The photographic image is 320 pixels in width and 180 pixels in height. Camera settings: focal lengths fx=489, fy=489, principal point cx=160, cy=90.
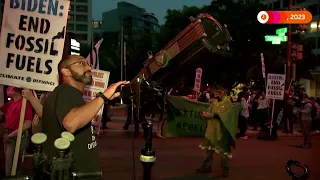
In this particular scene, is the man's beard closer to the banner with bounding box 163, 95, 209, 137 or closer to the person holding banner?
the person holding banner

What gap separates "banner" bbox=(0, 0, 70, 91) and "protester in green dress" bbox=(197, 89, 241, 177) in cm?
458

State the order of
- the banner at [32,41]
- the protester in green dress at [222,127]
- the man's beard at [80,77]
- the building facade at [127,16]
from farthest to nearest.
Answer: the building facade at [127,16] → the protester in green dress at [222,127] → the banner at [32,41] → the man's beard at [80,77]

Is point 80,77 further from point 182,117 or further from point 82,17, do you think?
point 82,17

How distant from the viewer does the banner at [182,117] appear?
16.4 m

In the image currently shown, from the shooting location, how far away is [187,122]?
1652 centimetres

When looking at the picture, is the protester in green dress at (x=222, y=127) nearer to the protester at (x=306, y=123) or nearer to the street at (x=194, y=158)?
the street at (x=194, y=158)

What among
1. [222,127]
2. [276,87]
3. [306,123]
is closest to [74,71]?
[222,127]

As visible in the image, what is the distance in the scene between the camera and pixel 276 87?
667 inches

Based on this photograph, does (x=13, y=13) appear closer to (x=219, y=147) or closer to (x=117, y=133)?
(x=219, y=147)

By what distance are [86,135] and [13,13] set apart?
2568 mm

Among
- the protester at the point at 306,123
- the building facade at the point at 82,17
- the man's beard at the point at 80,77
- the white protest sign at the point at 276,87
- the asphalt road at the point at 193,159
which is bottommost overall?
the asphalt road at the point at 193,159

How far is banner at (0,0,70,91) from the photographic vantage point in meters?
5.64

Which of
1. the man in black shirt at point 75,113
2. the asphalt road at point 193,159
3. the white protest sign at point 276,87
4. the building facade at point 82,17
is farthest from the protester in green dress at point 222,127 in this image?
the building facade at point 82,17

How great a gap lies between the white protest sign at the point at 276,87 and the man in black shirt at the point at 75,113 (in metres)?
13.7
